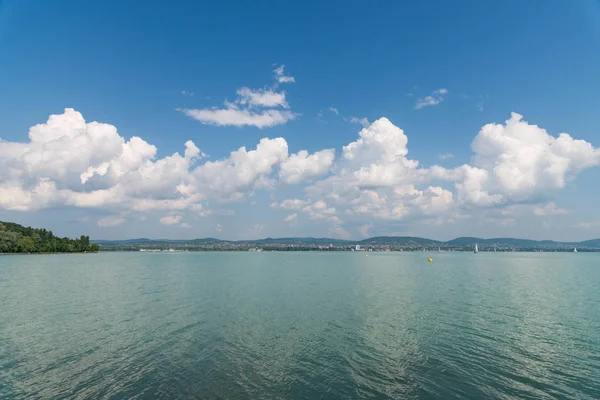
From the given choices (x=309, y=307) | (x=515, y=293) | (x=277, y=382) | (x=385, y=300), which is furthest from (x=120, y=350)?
(x=515, y=293)

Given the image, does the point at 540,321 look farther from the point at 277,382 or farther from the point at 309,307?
the point at 277,382

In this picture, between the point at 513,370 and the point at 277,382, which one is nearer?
the point at 277,382

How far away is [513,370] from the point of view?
89.9ft

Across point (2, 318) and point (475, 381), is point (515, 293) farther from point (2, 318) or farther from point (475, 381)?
point (2, 318)

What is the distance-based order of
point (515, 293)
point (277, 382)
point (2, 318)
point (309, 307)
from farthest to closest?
point (515, 293), point (309, 307), point (2, 318), point (277, 382)

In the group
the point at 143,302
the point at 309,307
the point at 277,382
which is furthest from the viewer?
the point at 143,302

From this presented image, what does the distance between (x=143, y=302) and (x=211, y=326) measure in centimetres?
2259

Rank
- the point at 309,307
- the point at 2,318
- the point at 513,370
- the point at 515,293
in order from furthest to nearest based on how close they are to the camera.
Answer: the point at 515,293
the point at 309,307
the point at 2,318
the point at 513,370

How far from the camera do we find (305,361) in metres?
29.1

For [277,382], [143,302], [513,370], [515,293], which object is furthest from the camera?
[515,293]

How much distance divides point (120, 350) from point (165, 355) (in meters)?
4.83

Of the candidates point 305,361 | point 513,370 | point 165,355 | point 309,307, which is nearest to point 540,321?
Result: point 513,370

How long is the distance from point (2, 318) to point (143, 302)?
18041 millimetres

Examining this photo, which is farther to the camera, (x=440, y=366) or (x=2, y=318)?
(x=2, y=318)
